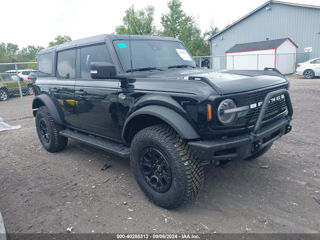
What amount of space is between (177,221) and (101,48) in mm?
2528

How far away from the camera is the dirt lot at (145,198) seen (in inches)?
109

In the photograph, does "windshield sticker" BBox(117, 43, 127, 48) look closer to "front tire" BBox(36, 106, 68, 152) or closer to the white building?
"front tire" BBox(36, 106, 68, 152)

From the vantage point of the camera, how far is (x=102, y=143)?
3.83 m

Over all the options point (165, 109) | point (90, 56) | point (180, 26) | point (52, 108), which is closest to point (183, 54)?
point (90, 56)

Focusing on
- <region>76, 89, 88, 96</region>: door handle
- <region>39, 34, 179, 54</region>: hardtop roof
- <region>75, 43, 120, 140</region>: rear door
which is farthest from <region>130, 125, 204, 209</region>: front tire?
<region>39, 34, 179, 54</region>: hardtop roof

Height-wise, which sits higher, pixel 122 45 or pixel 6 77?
pixel 122 45

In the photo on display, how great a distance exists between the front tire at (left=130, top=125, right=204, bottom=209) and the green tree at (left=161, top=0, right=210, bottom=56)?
121 feet

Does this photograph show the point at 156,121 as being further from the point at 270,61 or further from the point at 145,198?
the point at 270,61

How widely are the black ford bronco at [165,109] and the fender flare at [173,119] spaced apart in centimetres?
1

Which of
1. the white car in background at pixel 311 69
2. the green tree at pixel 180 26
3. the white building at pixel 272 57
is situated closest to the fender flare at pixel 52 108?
the white car in background at pixel 311 69

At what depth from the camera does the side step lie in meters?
3.44

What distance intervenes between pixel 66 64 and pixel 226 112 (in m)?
3.14

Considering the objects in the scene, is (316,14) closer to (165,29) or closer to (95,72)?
(165,29)

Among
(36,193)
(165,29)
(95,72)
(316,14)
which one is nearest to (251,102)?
(95,72)
